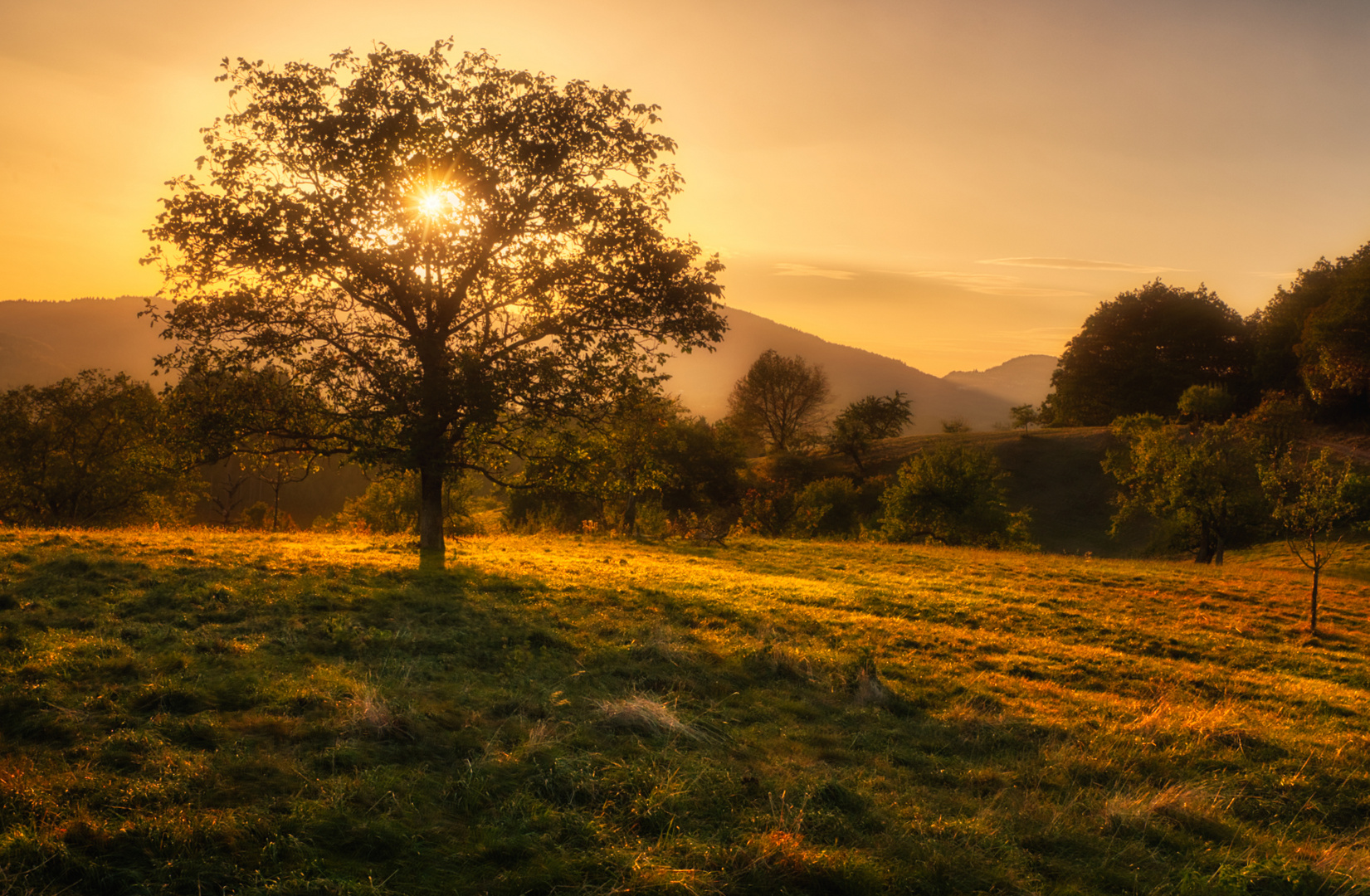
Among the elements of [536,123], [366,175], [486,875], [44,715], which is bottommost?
[486,875]

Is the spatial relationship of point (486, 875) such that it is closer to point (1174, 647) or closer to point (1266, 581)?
point (1174, 647)

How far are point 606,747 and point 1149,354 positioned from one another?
101903mm

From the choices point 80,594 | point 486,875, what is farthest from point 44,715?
point 80,594

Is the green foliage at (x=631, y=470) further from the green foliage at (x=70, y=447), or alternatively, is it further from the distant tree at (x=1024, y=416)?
the distant tree at (x=1024, y=416)

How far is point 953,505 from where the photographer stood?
49.6 meters

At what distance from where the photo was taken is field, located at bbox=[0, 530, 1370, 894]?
5.42m

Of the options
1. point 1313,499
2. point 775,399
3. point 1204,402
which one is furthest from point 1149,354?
point 1313,499

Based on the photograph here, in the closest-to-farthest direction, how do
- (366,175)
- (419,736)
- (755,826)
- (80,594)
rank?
(755,826)
(419,736)
(80,594)
(366,175)

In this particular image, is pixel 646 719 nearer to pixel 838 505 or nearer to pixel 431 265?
pixel 431 265

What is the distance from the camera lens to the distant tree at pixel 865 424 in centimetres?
8150

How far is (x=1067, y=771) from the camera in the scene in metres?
8.36

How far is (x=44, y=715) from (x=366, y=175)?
53.9 feet

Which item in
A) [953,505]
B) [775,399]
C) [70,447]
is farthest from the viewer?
[775,399]

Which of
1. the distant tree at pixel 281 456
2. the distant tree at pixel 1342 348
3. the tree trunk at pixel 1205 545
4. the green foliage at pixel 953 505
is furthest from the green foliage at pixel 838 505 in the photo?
the distant tree at pixel 281 456
